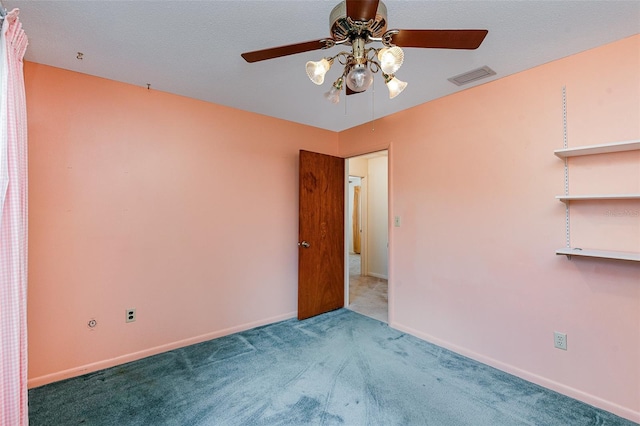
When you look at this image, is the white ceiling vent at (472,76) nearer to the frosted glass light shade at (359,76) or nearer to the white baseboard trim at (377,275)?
the frosted glass light shade at (359,76)

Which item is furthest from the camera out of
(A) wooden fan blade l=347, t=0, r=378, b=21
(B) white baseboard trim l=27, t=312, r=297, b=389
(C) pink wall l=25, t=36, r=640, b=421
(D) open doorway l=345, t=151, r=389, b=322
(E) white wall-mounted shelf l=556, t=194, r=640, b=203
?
(D) open doorway l=345, t=151, r=389, b=322

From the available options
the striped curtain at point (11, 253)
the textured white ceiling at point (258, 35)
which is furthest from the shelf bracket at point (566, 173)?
the striped curtain at point (11, 253)

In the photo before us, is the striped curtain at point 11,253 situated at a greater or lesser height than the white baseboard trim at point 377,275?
greater

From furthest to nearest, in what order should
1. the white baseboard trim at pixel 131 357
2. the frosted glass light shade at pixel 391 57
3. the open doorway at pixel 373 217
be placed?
1. the open doorway at pixel 373 217
2. the white baseboard trim at pixel 131 357
3. the frosted glass light shade at pixel 391 57

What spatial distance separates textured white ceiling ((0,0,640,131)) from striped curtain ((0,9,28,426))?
401 mm

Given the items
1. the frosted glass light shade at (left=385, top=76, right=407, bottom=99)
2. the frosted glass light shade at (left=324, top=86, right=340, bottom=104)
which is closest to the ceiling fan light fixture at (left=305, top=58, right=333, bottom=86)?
the frosted glass light shade at (left=324, top=86, right=340, bottom=104)

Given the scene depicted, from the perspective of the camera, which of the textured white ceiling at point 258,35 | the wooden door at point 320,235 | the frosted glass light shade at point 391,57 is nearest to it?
the frosted glass light shade at point 391,57

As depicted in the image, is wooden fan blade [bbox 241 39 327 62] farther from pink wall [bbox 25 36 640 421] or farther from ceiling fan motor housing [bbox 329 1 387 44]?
pink wall [bbox 25 36 640 421]

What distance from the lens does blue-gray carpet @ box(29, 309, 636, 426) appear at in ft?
5.95

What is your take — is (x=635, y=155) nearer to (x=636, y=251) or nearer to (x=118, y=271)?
(x=636, y=251)

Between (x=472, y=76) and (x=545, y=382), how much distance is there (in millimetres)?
2473

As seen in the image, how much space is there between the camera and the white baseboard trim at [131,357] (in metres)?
2.17

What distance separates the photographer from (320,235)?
142 inches

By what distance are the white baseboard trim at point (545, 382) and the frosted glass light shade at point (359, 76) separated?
2.51 metres
